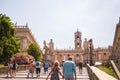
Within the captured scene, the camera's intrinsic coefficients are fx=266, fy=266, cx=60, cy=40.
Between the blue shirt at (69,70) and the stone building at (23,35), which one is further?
the stone building at (23,35)

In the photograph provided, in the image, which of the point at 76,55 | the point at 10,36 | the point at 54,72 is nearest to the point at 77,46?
the point at 76,55

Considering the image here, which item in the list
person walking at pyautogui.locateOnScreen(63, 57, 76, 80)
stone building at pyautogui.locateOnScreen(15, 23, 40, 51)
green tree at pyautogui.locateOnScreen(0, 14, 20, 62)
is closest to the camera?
person walking at pyautogui.locateOnScreen(63, 57, 76, 80)

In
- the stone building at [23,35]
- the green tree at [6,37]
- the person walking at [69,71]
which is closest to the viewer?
the person walking at [69,71]

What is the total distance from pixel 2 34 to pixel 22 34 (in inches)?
1525

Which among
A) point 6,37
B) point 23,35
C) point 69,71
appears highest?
point 23,35

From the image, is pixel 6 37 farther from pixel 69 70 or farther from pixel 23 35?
pixel 23 35

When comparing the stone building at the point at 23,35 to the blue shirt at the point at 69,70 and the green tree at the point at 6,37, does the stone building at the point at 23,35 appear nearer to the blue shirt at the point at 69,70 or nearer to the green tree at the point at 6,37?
the green tree at the point at 6,37

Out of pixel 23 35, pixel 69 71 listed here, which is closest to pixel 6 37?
pixel 69 71


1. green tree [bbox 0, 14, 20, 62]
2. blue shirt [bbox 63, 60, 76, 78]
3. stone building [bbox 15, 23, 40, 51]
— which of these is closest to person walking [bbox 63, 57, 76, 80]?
blue shirt [bbox 63, 60, 76, 78]

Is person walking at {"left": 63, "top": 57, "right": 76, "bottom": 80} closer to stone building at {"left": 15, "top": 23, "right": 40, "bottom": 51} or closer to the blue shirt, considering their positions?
the blue shirt

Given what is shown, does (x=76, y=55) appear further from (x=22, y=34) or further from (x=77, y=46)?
(x=22, y=34)

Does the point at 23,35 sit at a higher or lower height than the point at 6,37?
higher

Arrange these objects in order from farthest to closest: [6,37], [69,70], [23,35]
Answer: [23,35], [6,37], [69,70]

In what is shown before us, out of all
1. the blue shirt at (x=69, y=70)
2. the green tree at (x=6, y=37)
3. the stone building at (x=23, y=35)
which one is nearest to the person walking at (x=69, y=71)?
the blue shirt at (x=69, y=70)
